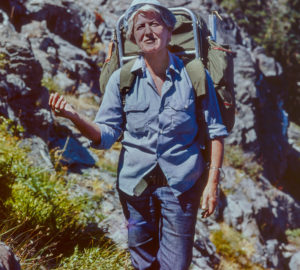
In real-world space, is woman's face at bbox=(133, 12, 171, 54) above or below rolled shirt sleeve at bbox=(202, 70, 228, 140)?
above

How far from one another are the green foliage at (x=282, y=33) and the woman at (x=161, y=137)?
25089mm

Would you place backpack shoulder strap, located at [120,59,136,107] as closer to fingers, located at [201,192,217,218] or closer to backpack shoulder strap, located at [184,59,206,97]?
backpack shoulder strap, located at [184,59,206,97]

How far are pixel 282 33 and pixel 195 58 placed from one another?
87.8 ft

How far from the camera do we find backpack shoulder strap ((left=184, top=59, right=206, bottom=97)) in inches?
98.7

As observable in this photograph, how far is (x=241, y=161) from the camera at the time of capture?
13297 millimetres

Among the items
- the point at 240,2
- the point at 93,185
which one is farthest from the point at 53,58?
the point at 240,2

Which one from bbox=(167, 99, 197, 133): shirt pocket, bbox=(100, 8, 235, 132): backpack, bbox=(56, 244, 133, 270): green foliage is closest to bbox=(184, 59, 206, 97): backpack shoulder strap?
bbox=(100, 8, 235, 132): backpack

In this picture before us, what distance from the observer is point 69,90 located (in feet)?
33.3

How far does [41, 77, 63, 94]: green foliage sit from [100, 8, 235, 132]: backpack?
602 centimetres

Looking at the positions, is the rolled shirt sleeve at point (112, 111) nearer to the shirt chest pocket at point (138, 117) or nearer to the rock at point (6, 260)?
the shirt chest pocket at point (138, 117)

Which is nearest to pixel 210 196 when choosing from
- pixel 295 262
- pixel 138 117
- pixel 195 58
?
pixel 138 117

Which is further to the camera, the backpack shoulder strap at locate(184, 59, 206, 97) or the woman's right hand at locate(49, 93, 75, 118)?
the backpack shoulder strap at locate(184, 59, 206, 97)

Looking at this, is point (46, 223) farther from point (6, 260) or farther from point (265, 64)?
point (265, 64)

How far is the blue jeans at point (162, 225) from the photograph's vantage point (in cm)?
260
